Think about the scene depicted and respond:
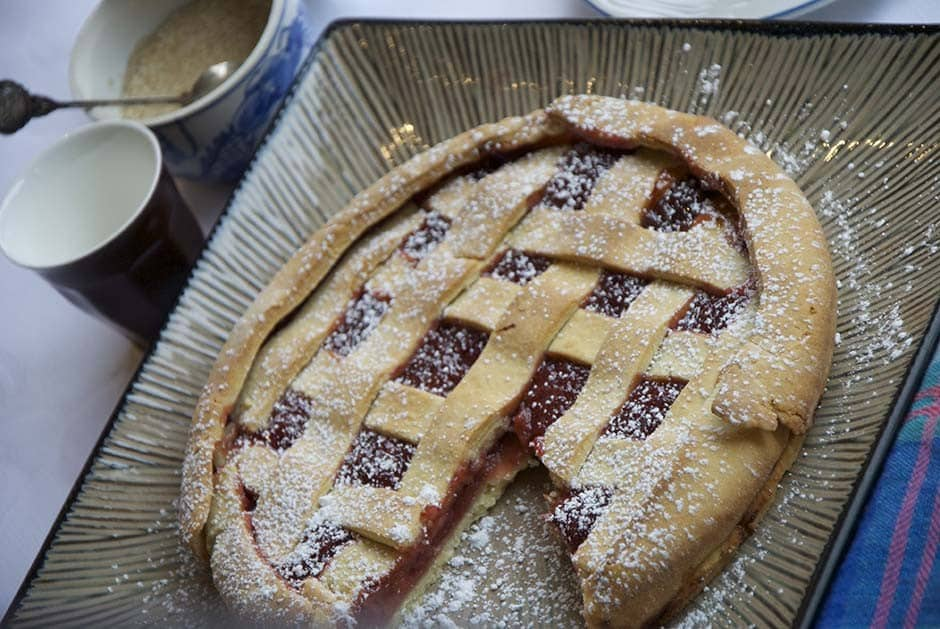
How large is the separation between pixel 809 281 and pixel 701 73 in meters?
0.55

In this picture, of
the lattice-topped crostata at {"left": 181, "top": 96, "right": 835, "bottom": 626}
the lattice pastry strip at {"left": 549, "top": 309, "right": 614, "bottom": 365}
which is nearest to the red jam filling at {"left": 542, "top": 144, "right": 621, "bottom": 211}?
the lattice-topped crostata at {"left": 181, "top": 96, "right": 835, "bottom": 626}

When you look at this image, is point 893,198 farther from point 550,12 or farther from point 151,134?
point 151,134

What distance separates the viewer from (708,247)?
1.33 meters

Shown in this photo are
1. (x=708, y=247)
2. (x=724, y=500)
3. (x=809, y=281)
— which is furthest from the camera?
(x=708, y=247)

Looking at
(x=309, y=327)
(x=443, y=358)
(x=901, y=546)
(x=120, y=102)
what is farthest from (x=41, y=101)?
(x=901, y=546)

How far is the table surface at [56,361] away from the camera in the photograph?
64.6 inches

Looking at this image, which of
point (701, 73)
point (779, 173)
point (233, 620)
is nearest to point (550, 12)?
point (701, 73)

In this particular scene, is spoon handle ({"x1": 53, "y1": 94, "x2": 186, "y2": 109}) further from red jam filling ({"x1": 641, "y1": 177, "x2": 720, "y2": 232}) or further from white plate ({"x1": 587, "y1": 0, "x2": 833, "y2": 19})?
red jam filling ({"x1": 641, "y1": 177, "x2": 720, "y2": 232})

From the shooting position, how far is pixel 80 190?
1763 millimetres

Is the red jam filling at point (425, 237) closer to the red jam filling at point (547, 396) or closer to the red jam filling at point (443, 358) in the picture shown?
the red jam filling at point (443, 358)

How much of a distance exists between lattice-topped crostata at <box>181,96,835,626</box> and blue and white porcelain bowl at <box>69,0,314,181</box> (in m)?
0.36

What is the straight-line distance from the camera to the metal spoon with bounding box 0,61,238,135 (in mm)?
1791

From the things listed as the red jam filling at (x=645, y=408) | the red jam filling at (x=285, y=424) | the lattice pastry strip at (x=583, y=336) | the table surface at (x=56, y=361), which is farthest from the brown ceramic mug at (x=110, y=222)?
the red jam filling at (x=645, y=408)

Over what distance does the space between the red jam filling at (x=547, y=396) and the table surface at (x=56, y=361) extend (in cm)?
85
